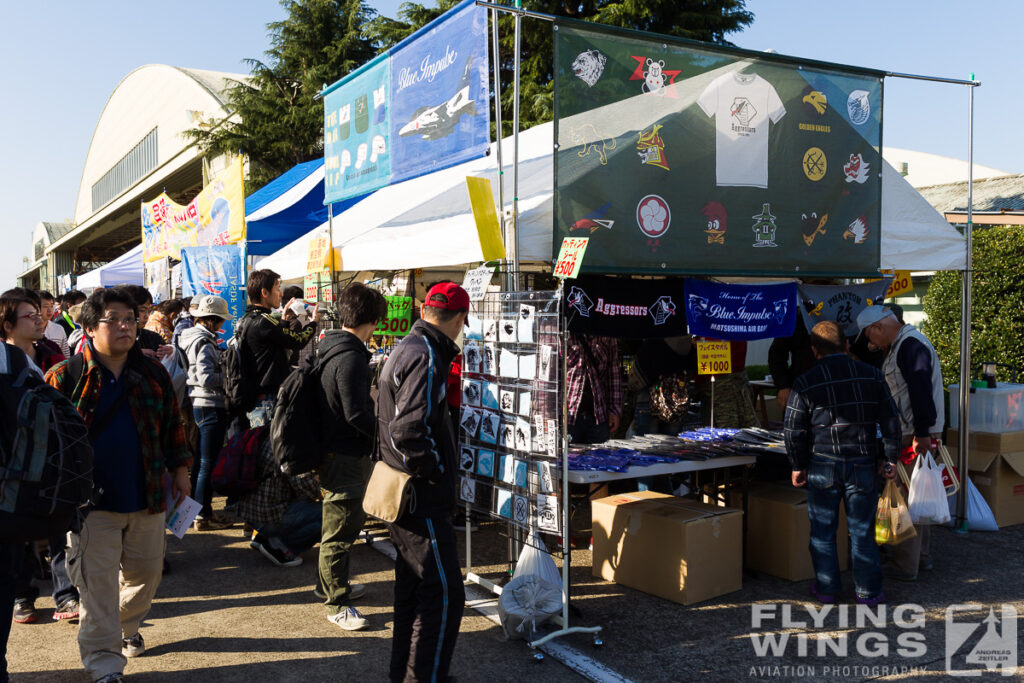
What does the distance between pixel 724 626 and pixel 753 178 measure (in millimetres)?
3042

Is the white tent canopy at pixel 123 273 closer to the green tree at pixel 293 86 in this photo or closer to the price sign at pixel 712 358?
the green tree at pixel 293 86

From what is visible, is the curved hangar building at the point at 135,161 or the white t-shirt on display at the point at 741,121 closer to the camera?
the white t-shirt on display at the point at 741,121

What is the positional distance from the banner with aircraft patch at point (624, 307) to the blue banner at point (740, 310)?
0.11 metres

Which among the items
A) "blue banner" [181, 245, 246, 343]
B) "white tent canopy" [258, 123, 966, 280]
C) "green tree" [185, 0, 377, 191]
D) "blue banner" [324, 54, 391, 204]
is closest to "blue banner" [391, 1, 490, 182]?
"blue banner" [324, 54, 391, 204]

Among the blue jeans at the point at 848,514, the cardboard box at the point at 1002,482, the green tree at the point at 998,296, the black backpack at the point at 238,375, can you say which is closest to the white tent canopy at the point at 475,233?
the black backpack at the point at 238,375

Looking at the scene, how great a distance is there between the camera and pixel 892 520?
4.88 metres

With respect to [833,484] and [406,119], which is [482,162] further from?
[833,484]

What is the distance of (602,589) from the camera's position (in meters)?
4.95

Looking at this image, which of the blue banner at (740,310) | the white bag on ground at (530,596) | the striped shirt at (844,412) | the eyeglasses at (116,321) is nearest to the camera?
the eyeglasses at (116,321)

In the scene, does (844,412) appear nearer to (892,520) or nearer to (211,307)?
(892,520)

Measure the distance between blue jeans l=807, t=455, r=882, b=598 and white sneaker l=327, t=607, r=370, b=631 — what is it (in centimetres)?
277

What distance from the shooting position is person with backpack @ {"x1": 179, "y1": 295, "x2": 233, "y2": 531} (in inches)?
243

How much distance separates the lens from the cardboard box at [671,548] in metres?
4.60

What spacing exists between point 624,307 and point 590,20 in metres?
12.7
